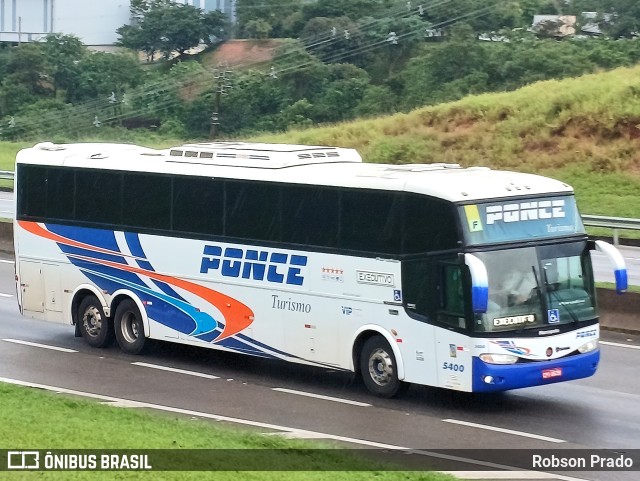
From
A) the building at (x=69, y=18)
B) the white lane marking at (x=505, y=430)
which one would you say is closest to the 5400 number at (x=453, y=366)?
the white lane marking at (x=505, y=430)

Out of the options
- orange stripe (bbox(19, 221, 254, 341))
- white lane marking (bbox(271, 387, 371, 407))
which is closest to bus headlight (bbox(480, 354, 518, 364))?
white lane marking (bbox(271, 387, 371, 407))

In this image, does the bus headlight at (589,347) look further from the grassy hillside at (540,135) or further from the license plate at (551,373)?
the grassy hillside at (540,135)

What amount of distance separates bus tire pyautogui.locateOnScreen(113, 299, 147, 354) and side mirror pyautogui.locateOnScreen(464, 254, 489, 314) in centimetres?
632

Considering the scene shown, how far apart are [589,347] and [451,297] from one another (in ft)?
5.98

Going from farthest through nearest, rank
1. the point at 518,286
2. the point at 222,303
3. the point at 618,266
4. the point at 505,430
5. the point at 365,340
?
the point at 222,303 < the point at 365,340 < the point at 618,266 < the point at 518,286 < the point at 505,430

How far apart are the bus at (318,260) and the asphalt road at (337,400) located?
388 millimetres

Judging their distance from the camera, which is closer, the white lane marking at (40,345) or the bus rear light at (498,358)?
the bus rear light at (498,358)

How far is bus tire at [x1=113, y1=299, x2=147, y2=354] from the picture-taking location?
1831 cm

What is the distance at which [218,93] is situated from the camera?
62.0 m

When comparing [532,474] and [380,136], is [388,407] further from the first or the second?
[380,136]

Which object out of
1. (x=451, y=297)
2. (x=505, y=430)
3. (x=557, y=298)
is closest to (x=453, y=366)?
(x=451, y=297)

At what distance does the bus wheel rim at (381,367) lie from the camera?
15.0 m

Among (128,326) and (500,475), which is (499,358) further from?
(128,326)

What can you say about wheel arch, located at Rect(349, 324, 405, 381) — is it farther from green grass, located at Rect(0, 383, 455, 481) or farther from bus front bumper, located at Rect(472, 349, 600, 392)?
green grass, located at Rect(0, 383, 455, 481)
